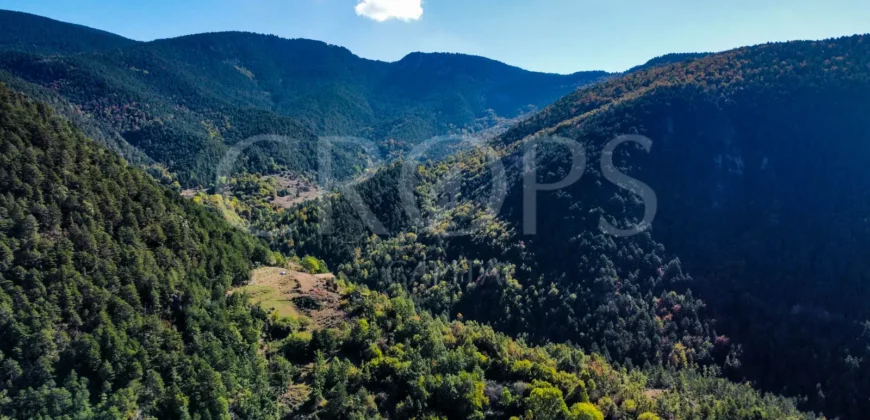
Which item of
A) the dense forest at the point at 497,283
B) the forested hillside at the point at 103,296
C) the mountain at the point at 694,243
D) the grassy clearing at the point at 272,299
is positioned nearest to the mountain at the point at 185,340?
the forested hillside at the point at 103,296

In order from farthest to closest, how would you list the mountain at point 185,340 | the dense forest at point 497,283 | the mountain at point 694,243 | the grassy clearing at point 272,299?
the mountain at point 694,243, the grassy clearing at point 272,299, the dense forest at point 497,283, the mountain at point 185,340

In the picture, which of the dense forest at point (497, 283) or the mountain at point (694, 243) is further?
the mountain at point (694, 243)

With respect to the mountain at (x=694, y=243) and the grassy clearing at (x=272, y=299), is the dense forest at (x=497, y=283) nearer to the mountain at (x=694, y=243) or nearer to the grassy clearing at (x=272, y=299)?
the mountain at (x=694, y=243)

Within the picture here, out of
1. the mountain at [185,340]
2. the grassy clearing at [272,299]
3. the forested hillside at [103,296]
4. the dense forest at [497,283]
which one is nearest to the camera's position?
the forested hillside at [103,296]

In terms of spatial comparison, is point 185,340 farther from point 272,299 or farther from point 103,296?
point 272,299

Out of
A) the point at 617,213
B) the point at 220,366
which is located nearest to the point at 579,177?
the point at 617,213

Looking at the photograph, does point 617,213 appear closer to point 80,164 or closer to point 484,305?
point 484,305

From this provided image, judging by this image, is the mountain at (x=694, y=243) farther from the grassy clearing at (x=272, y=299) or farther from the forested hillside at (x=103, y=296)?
the forested hillside at (x=103, y=296)
